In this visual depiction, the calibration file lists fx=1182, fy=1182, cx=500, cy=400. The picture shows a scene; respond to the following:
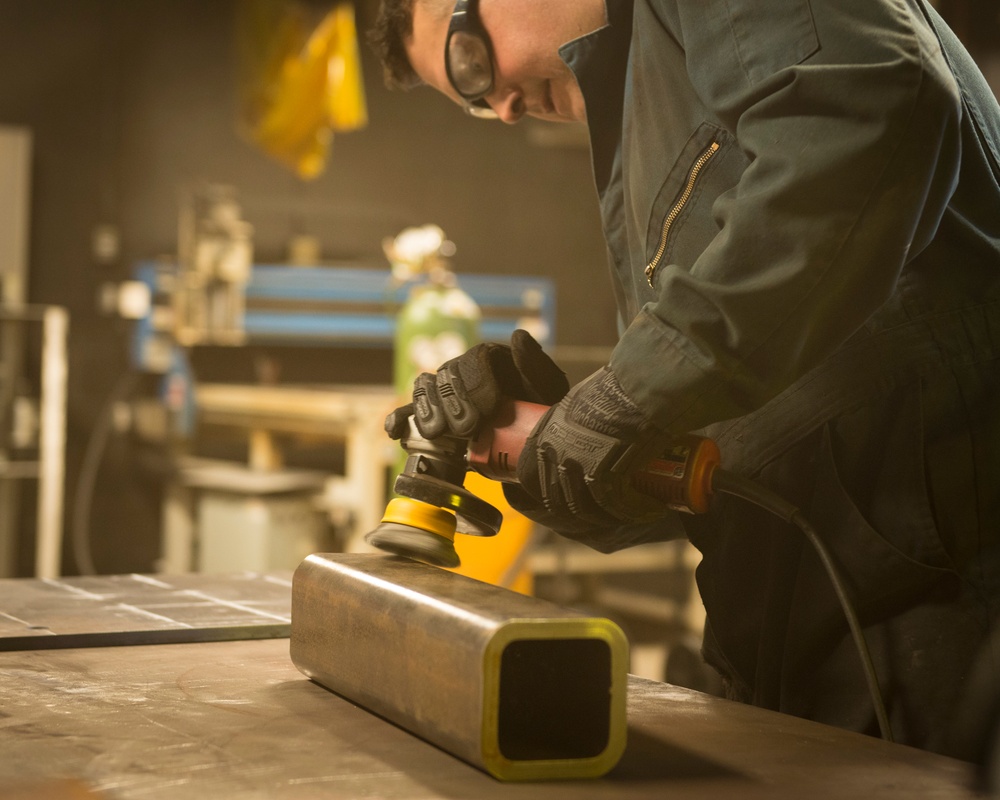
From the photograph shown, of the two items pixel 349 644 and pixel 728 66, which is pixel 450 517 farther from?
pixel 728 66

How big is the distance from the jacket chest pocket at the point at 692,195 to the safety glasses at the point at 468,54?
0.33 metres

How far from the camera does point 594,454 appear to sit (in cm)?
97

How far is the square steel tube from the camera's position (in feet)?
2.62

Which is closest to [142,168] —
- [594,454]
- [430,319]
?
[430,319]

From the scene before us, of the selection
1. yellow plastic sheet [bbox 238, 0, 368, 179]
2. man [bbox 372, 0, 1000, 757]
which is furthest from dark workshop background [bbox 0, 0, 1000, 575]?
man [bbox 372, 0, 1000, 757]

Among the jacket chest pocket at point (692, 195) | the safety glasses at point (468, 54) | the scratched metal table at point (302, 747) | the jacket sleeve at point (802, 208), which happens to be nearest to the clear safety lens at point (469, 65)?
the safety glasses at point (468, 54)

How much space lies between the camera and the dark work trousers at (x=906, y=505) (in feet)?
3.46

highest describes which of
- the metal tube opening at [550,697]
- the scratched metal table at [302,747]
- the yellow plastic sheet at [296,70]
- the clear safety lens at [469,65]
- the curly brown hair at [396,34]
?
the yellow plastic sheet at [296,70]

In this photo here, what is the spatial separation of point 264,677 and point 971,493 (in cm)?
67

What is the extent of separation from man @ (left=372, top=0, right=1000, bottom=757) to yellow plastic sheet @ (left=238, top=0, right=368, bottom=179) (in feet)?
10.1

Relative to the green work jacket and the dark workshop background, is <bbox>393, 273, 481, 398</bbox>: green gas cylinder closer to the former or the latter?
the dark workshop background

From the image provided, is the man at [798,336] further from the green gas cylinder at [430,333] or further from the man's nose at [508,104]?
the green gas cylinder at [430,333]

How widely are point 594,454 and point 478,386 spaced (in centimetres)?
14

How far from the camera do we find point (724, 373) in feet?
3.05
